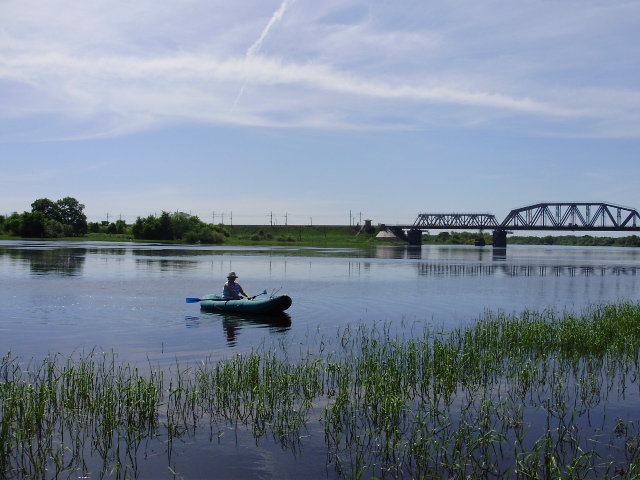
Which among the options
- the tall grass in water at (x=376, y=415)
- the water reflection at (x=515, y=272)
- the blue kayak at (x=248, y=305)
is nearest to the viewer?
the tall grass in water at (x=376, y=415)

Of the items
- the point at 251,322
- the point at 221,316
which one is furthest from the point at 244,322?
the point at 221,316

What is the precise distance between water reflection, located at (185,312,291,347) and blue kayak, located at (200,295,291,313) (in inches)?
13.6

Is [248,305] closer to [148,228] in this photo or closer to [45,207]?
[148,228]

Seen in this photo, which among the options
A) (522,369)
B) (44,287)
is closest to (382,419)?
(522,369)

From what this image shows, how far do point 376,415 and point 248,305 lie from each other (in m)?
17.0

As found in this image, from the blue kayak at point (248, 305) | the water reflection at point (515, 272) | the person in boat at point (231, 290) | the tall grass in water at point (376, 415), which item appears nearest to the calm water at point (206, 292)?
the blue kayak at point (248, 305)

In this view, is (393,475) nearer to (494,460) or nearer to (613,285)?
(494,460)

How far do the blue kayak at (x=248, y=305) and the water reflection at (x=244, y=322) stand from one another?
0.35m

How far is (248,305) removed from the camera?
28.7 m

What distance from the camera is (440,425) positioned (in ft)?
39.3

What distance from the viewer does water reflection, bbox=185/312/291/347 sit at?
2456 centimetres

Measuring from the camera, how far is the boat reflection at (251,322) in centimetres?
2457

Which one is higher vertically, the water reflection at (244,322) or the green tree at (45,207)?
the green tree at (45,207)

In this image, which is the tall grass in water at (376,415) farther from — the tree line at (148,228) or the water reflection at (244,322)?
the tree line at (148,228)
